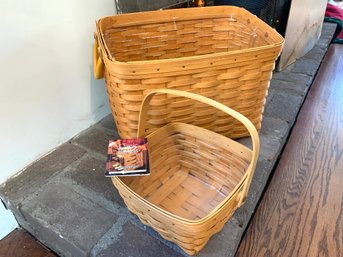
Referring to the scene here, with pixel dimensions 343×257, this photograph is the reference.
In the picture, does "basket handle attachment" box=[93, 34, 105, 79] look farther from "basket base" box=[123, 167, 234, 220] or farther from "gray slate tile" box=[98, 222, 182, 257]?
"gray slate tile" box=[98, 222, 182, 257]

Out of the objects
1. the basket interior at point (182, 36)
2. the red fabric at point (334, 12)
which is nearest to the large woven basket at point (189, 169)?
the basket interior at point (182, 36)

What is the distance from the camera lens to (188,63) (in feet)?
2.16

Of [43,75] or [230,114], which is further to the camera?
[43,75]

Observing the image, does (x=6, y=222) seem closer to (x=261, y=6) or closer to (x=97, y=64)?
(x=97, y=64)

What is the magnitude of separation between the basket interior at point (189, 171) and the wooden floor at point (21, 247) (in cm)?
30

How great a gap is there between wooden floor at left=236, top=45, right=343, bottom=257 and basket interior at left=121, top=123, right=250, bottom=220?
0.49 feet

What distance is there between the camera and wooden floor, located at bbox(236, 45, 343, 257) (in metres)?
0.72

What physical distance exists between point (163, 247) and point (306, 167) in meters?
0.56

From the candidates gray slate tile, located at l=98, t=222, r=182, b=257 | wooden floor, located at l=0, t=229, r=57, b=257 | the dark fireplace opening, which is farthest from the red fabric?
wooden floor, located at l=0, t=229, r=57, b=257

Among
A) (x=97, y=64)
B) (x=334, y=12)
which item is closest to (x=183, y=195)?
(x=97, y=64)

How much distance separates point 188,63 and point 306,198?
522mm

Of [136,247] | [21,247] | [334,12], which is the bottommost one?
[21,247]

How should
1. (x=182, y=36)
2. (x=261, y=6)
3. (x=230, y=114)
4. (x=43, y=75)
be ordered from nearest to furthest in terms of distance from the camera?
(x=230, y=114) → (x=43, y=75) → (x=182, y=36) → (x=261, y=6)

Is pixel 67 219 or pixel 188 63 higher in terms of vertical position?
pixel 188 63
